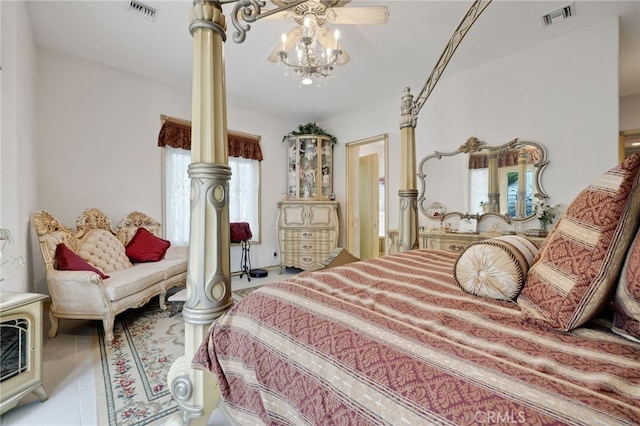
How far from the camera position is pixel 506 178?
3193 mm

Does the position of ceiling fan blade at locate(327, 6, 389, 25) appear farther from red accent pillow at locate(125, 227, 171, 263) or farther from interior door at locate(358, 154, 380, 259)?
interior door at locate(358, 154, 380, 259)

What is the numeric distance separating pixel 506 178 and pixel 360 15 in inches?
94.4

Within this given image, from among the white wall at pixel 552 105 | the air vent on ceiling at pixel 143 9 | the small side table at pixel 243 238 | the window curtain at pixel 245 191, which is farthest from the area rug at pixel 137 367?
the white wall at pixel 552 105

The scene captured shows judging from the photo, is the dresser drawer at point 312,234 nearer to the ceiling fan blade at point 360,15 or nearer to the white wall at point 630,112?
the ceiling fan blade at point 360,15

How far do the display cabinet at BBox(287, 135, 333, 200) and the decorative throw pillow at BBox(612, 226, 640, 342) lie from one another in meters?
4.40

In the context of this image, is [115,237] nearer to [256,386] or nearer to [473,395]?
[256,386]

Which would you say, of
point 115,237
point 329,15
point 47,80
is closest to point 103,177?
point 115,237

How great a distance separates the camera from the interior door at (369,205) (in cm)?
557

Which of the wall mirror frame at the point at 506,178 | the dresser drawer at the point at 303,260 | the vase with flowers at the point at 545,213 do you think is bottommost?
the dresser drawer at the point at 303,260

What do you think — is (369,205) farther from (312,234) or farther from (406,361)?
(406,361)

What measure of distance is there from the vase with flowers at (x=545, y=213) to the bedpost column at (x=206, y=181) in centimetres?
320

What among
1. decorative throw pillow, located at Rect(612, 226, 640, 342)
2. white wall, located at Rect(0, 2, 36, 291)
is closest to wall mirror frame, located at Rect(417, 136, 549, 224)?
decorative throw pillow, located at Rect(612, 226, 640, 342)

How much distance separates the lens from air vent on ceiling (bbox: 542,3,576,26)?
2.40m

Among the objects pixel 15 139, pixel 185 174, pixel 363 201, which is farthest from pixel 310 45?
pixel 363 201
